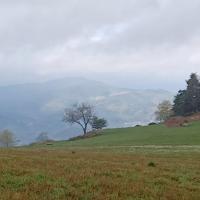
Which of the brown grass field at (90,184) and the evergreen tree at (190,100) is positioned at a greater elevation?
the evergreen tree at (190,100)

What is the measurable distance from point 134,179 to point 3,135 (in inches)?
7060

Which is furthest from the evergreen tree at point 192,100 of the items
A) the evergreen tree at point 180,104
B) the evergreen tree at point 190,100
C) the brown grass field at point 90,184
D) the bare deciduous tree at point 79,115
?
the brown grass field at point 90,184

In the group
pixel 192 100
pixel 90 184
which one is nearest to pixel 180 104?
pixel 192 100

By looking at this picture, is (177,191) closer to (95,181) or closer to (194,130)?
(95,181)

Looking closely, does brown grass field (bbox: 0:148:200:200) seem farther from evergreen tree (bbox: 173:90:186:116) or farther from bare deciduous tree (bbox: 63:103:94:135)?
bare deciduous tree (bbox: 63:103:94:135)

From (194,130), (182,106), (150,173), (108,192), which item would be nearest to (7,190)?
(108,192)

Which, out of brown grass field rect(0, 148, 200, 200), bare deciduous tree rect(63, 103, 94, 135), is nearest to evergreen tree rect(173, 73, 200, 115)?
bare deciduous tree rect(63, 103, 94, 135)

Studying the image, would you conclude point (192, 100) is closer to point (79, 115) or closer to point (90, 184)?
point (79, 115)

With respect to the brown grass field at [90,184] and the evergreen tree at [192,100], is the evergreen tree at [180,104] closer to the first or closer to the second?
the evergreen tree at [192,100]

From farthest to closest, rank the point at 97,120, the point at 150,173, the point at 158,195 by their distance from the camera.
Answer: the point at 97,120
the point at 150,173
the point at 158,195

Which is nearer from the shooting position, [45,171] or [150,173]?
[45,171]

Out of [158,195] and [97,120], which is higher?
[97,120]

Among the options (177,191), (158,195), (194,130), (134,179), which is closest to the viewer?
(158,195)

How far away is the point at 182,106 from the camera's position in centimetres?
16588
